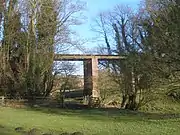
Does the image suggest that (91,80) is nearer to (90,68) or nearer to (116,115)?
(90,68)

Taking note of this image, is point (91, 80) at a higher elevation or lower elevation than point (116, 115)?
higher

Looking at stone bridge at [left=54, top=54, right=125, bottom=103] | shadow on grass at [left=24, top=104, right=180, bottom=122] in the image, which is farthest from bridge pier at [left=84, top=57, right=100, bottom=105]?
shadow on grass at [left=24, top=104, right=180, bottom=122]

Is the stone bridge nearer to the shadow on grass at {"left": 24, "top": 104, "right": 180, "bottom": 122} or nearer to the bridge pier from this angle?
the bridge pier

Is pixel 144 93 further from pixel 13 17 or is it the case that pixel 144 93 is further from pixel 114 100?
pixel 13 17

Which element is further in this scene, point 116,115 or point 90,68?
point 90,68

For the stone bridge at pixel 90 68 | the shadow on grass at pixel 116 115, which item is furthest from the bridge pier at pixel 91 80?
the shadow on grass at pixel 116 115

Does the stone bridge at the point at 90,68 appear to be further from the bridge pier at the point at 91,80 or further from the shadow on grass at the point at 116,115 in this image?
the shadow on grass at the point at 116,115

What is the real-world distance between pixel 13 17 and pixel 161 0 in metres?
25.6

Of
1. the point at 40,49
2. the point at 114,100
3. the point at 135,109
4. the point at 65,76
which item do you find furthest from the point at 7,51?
the point at 135,109

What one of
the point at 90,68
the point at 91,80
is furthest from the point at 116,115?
the point at 90,68

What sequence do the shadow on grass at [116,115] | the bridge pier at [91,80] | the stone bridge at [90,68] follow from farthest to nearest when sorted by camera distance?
the stone bridge at [90,68]
the bridge pier at [91,80]
the shadow on grass at [116,115]

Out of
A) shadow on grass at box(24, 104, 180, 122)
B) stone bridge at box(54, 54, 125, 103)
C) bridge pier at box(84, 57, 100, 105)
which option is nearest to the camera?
shadow on grass at box(24, 104, 180, 122)

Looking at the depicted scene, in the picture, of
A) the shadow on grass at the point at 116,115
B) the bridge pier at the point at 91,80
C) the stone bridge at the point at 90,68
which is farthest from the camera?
the stone bridge at the point at 90,68

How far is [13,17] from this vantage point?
46.9 m
